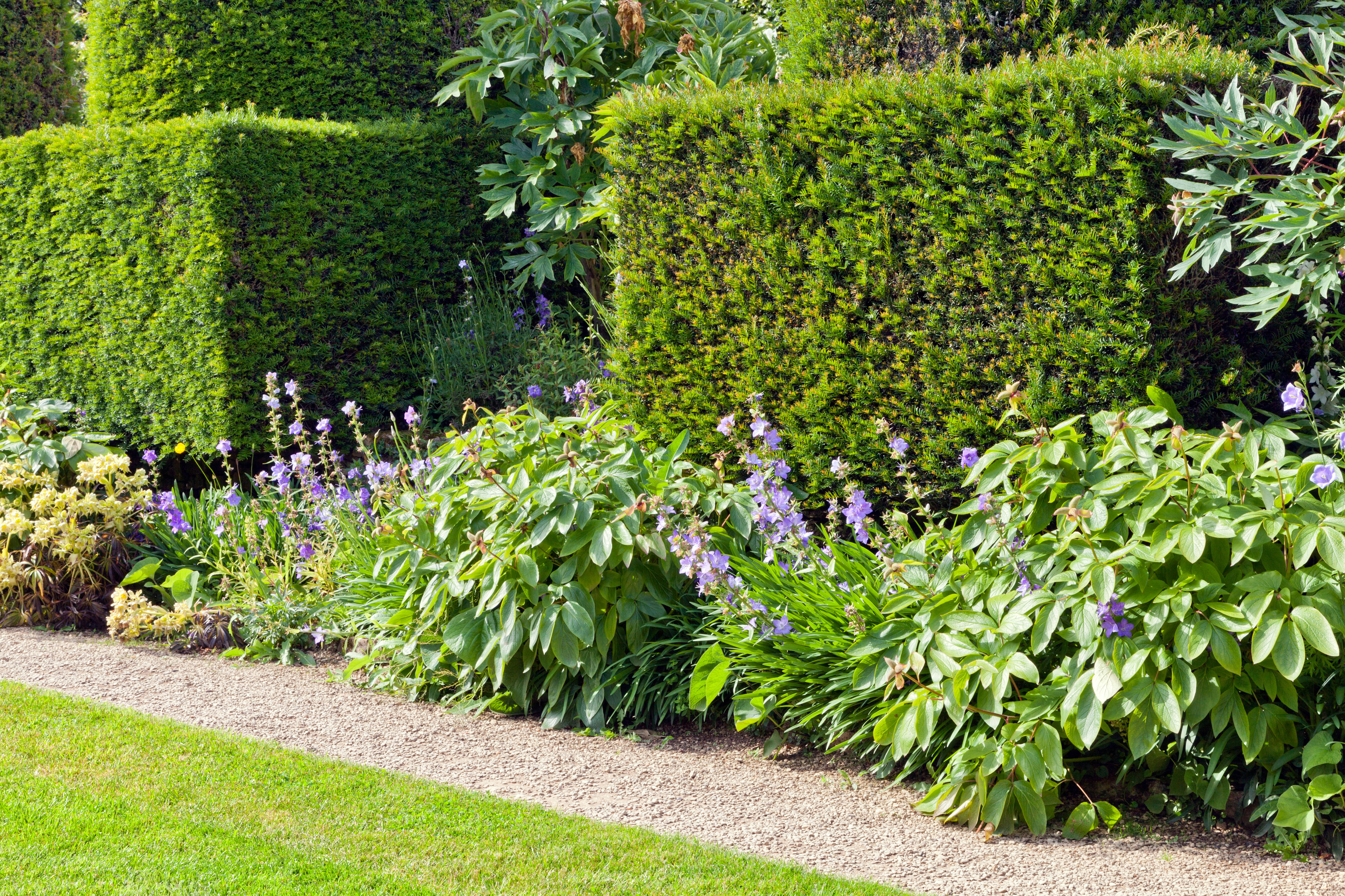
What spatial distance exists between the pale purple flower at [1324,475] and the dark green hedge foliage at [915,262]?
39.5 inches

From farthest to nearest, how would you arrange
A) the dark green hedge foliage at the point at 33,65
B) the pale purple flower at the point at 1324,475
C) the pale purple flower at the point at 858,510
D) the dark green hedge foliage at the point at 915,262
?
the dark green hedge foliage at the point at 33,65
the dark green hedge foliage at the point at 915,262
the pale purple flower at the point at 858,510
the pale purple flower at the point at 1324,475

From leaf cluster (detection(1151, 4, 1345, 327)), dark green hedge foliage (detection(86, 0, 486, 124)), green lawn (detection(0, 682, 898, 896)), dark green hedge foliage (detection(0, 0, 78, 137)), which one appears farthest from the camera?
dark green hedge foliage (detection(0, 0, 78, 137))

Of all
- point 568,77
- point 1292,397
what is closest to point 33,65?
point 568,77

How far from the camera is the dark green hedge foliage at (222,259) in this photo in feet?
21.8

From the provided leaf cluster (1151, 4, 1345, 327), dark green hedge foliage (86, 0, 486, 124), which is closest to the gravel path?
leaf cluster (1151, 4, 1345, 327)

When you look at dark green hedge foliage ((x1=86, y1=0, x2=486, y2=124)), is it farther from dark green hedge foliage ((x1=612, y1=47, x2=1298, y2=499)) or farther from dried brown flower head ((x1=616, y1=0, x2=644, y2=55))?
dark green hedge foliage ((x1=612, y1=47, x2=1298, y2=499))

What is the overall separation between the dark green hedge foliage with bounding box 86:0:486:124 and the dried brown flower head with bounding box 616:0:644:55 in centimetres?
151

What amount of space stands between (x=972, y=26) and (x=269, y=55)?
488cm

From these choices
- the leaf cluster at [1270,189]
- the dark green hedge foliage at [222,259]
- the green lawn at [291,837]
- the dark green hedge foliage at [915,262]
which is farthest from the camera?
the dark green hedge foliage at [222,259]

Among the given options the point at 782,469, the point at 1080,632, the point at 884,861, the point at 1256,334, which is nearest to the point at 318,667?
the point at 782,469

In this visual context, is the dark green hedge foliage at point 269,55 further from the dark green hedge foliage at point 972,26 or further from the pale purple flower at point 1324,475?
the pale purple flower at point 1324,475

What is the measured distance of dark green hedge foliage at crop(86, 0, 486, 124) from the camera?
745cm

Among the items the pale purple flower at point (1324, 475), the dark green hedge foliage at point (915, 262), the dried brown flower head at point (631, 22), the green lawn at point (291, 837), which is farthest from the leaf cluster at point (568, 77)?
the pale purple flower at point (1324, 475)

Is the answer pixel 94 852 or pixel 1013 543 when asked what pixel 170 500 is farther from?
pixel 1013 543
